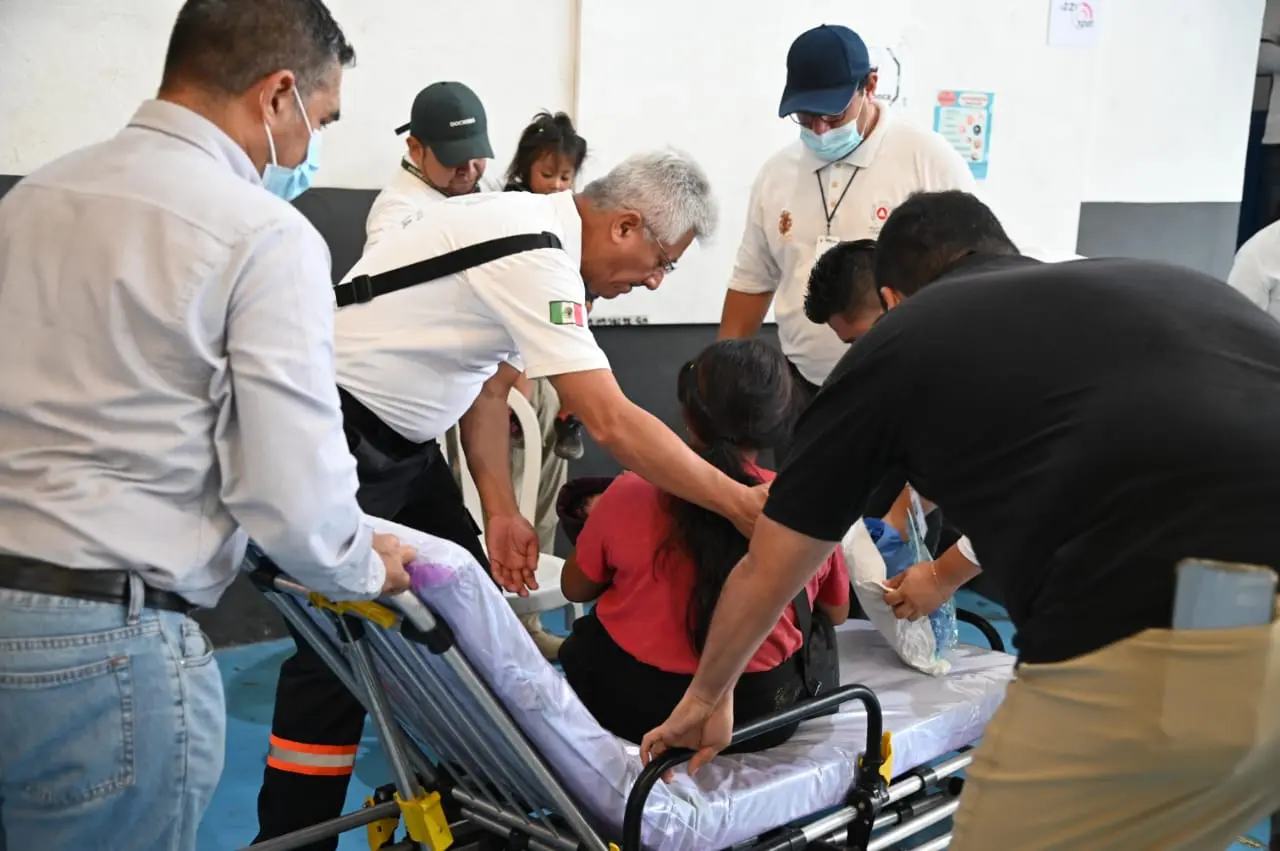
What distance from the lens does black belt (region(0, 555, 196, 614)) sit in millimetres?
1257

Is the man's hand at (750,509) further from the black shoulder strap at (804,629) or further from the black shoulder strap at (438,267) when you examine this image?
the black shoulder strap at (438,267)

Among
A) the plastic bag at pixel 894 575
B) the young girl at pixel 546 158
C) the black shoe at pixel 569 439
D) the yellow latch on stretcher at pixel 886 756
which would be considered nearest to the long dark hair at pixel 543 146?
the young girl at pixel 546 158

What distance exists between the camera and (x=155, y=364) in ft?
4.14

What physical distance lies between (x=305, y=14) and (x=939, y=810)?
66.7 inches

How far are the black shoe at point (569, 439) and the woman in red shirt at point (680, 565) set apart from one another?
1.55m

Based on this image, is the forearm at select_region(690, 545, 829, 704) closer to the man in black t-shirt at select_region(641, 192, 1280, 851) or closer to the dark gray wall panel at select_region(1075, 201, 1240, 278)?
the man in black t-shirt at select_region(641, 192, 1280, 851)

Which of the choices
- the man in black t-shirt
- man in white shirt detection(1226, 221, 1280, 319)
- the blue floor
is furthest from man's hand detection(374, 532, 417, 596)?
man in white shirt detection(1226, 221, 1280, 319)

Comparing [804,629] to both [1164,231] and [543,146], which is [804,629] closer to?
[543,146]

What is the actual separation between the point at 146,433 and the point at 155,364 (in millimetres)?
75

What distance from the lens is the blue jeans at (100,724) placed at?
1260 mm

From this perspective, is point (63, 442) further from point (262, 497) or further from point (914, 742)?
point (914, 742)

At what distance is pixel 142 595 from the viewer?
129 cm

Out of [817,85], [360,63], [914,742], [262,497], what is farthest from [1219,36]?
[262,497]

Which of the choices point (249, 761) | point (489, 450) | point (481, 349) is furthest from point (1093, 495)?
point (249, 761)
